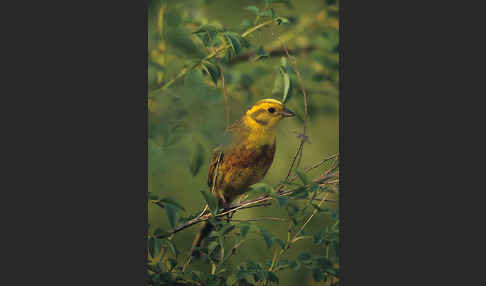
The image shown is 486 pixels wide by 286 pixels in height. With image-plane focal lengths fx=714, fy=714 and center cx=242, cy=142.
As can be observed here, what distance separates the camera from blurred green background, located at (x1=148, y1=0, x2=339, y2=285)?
15.2 feet

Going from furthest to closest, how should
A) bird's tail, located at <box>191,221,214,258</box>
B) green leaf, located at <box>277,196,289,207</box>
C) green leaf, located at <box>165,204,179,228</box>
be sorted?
bird's tail, located at <box>191,221,214,258</box>
green leaf, located at <box>165,204,179,228</box>
green leaf, located at <box>277,196,289,207</box>

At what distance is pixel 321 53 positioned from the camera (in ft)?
17.1

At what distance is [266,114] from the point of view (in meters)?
4.91

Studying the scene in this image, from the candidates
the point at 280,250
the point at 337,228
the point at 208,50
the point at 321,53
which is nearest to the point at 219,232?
the point at 280,250

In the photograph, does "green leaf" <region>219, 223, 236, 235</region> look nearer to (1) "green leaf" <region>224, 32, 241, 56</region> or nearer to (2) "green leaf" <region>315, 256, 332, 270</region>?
(2) "green leaf" <region>315, 256, 332, 270</region>

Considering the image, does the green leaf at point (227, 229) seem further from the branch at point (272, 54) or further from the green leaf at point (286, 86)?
the branch at point (272, 54)

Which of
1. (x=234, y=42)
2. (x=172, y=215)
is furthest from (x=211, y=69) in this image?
(x=172, y=215)

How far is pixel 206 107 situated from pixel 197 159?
34 centimetres

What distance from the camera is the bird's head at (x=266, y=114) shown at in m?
4.88

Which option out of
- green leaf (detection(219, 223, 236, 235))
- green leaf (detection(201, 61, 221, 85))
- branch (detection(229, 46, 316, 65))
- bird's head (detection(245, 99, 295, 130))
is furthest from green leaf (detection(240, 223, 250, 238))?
branch (detection(229, 46, 316, 65))

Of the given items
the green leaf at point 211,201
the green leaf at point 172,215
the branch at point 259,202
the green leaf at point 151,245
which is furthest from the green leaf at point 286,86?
the green leaf at point 151,245

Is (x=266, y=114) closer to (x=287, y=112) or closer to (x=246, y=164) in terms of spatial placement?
(x=287, y=112)

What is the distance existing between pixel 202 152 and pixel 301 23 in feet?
4.38

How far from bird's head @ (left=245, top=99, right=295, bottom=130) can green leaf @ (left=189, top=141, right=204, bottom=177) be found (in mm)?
525
